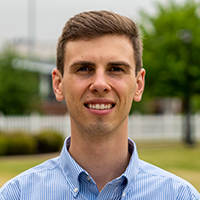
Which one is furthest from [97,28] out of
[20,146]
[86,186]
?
[20,146]

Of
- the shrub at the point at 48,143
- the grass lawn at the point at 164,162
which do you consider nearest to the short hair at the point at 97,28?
the grass lawn at the point at 164,162

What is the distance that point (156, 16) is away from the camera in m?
19.6

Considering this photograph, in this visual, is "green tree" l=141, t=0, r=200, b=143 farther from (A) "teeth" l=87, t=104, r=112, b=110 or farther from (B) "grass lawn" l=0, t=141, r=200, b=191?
(A) "teeth" l=87, t=104, r=112, b=110

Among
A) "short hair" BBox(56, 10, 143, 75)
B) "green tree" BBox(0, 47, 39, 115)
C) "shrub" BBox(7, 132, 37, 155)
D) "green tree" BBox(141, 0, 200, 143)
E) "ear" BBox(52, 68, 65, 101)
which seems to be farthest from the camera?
"green tree" BBox(0, 47, 39, 115)

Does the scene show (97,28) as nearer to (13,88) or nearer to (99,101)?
(99,101)

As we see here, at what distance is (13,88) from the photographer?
86.4ft

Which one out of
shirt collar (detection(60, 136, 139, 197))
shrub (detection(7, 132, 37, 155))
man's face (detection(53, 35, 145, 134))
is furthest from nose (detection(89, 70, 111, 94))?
shrub (detection(7, 132, 37, 155))

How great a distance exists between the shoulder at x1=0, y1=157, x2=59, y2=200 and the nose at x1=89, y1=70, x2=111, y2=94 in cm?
56

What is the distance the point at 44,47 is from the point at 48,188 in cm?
5647

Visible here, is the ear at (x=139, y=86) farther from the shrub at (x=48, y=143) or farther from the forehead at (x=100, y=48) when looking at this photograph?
the shrub at (x=48, y=143)

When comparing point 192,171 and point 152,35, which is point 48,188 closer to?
point 192,171

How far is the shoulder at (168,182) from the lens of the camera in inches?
80.0

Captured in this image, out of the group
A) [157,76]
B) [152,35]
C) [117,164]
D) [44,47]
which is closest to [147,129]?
[157,76]

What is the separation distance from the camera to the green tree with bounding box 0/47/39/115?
1030 inches
